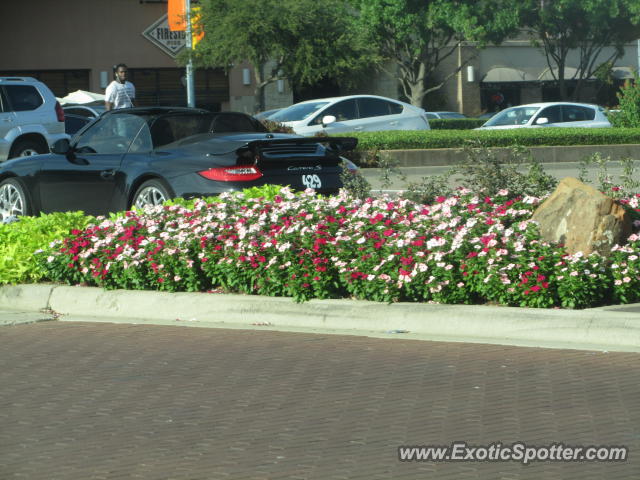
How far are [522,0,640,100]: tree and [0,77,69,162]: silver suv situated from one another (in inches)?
1211

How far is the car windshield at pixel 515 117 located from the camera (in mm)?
27859

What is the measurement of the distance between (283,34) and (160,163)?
20.8m

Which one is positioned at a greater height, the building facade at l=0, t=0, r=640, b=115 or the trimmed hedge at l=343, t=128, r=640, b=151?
the building facade at l=0, t=0, r=640, b=115

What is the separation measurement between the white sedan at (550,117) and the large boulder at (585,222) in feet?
62.5

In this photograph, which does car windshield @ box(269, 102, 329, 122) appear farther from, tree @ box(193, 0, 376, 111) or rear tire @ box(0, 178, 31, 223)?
rear tire @ box(0, 178, 31, 223)

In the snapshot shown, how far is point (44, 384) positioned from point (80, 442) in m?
1.34

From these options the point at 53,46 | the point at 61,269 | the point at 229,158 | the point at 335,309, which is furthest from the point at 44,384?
the point at 53,46

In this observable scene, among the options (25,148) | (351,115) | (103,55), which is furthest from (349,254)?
(103,55)

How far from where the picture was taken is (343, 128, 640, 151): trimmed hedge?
71.9 feet

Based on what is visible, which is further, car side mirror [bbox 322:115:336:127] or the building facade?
the building facade

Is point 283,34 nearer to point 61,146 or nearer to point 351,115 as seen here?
point 351,115

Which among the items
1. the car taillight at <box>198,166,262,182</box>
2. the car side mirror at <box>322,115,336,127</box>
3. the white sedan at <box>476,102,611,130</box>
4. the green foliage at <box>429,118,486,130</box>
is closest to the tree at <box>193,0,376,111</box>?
the green foliage at <box>429,118,486,130</box>

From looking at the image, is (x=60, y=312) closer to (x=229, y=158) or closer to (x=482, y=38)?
(x=229, y=158)

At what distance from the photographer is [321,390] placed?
6.49 meters
